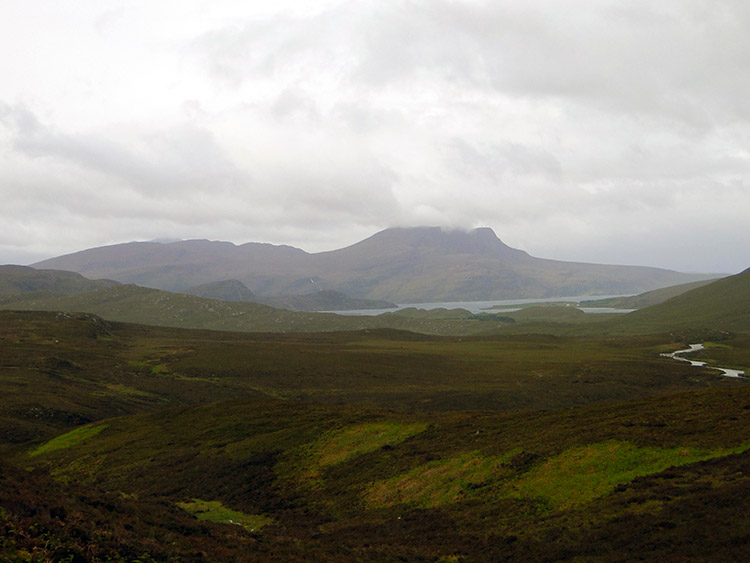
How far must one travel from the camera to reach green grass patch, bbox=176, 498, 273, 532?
36125 mm

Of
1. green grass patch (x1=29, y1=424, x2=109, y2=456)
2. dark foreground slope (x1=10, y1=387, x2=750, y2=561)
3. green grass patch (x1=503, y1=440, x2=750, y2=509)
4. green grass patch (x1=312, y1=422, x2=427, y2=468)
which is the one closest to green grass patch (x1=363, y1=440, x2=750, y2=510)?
Answer: green grass patch (x1=503, y1=440, x2=750, y2=509)

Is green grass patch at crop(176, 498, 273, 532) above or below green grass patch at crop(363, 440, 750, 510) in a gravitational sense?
below

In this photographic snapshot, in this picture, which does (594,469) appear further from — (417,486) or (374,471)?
(374,471)

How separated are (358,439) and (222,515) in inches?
631

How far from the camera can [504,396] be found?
87625mm

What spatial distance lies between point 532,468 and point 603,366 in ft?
287

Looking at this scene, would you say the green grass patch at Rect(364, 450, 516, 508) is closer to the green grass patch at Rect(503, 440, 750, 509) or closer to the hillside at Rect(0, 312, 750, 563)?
the hillside at Rect(0, 312, 750, 563)

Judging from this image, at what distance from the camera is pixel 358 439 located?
5066cm

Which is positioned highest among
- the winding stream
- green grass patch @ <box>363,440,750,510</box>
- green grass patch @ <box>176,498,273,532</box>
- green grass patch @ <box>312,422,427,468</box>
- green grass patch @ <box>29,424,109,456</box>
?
green grass patch @ <box>363,440,750,510</box>

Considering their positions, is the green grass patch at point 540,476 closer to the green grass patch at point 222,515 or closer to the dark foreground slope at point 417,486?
the dark foreground slope at point 417,486

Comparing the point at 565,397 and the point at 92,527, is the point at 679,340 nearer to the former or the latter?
the point at 565,397

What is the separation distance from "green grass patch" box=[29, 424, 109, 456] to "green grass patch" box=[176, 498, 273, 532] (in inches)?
1140

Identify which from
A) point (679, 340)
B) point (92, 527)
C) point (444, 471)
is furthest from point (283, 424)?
point (679, 340)

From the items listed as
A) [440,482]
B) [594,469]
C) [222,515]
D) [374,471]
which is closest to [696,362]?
[594,469]
